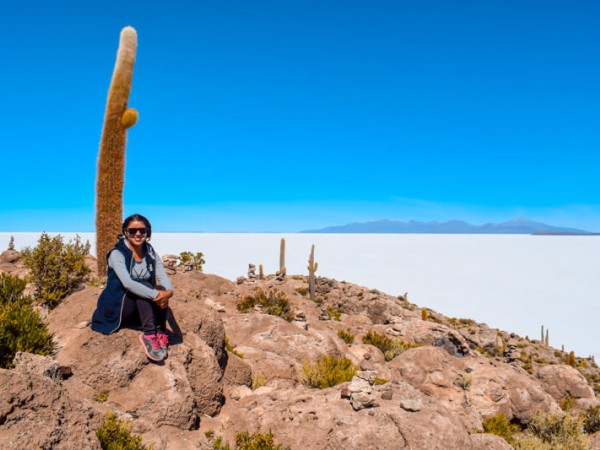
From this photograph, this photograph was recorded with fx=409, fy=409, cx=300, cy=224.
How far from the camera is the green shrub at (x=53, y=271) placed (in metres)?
10.1

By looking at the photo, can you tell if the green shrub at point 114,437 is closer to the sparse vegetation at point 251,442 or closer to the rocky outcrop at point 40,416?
the rocky outcrop at point 40,416

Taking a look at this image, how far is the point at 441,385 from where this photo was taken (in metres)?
10.6

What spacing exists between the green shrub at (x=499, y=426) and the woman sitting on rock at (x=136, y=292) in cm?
767

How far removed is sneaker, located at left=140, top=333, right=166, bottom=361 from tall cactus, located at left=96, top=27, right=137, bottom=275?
5785mm

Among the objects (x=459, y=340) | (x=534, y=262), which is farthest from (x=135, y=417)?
(x=534, y=262)

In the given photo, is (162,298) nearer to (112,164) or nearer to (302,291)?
(112,164)

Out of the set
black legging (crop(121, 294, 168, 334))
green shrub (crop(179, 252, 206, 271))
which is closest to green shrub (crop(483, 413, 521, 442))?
black legging (crop(121, 294, 168, 334))

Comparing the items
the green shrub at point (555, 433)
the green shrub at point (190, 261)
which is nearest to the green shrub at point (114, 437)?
the green shrub at point (555, 433)

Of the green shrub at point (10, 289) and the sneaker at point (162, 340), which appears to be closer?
the sneaker at point (162, 340)

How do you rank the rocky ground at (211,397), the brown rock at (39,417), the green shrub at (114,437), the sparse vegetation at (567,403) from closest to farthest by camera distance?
the brown rock at (39,417), the rocky ground at (211,397), the green shrub at (114,437), the sparse vegetation at (567,403)

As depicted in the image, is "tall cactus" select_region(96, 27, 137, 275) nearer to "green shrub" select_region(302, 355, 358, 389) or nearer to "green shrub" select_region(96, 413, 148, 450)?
"green shrub" select_region(302, 355, 358, 389)

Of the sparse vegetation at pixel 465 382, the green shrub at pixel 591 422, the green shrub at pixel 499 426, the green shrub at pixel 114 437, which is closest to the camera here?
the green shrub at pixel 114 437

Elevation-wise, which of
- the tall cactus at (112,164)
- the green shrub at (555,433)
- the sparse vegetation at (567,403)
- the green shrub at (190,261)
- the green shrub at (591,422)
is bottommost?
the sparse vegetation at (567,403)

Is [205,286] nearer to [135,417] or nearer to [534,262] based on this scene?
[135,417]
